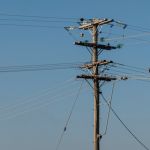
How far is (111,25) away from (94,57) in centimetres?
280

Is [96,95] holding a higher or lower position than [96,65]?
lower

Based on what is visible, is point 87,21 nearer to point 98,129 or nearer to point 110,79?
point 110,79

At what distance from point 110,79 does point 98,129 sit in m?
4.18

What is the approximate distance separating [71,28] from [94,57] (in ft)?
11.1

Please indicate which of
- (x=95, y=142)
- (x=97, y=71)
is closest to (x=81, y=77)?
(x=97, y=71)

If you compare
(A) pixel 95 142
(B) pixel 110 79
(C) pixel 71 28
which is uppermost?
(C) pixel 71 28

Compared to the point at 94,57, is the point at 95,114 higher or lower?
lower

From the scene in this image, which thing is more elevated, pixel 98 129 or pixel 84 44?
pixel 84 44

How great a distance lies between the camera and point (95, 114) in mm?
57719

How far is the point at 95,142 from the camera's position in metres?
57.4

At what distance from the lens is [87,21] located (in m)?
60.0

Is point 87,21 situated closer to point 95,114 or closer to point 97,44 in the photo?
point 97,44

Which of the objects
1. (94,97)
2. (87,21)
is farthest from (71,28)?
(94,97)

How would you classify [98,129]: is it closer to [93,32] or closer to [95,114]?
[95,114]
